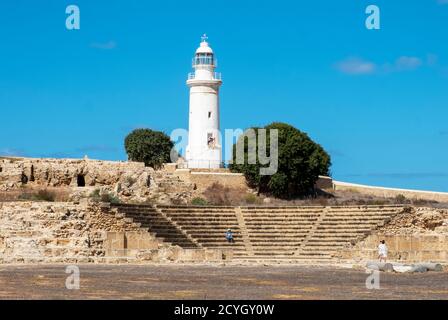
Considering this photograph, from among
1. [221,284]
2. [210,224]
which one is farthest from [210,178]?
[221,284]

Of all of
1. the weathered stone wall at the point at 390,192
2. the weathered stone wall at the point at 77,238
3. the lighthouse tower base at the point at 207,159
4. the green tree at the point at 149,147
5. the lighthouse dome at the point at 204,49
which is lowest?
the weathered stone wall at the point at 77,238

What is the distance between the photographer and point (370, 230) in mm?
43688

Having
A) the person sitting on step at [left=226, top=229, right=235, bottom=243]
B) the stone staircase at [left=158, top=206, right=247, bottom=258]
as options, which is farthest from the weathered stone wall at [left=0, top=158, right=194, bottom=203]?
the person sitting on step at [left=226, top=229, right=235, bottom=243]

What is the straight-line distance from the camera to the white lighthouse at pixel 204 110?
220ft

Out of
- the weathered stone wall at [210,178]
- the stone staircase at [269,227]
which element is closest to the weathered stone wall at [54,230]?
the stone staircase at [269,227]

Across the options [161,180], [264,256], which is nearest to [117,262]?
[264,256]

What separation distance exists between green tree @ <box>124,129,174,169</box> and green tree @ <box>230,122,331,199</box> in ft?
43.7

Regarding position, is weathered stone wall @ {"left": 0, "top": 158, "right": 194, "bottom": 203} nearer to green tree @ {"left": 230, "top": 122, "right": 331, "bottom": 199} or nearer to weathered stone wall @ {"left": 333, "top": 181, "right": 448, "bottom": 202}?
green tree @ {"left": 230, "top": 122, "right": 331, "bottom": 199}

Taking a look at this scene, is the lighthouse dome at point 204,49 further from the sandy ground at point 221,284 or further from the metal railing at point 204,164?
the sandy ground at point 221,284

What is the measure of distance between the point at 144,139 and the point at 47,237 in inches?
1421

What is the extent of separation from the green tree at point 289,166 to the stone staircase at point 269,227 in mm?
12600

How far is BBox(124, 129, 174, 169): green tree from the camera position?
7594 centimetres

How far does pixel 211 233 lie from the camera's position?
4434cm
